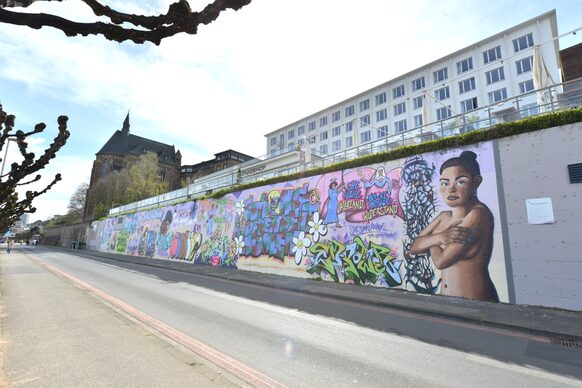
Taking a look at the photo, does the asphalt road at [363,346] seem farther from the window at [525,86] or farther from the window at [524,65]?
the window at [524,65]

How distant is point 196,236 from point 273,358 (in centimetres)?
2303

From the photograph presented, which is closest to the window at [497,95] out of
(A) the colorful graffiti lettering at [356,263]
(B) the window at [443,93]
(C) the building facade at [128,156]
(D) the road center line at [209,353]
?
(B) the window at [443,93]

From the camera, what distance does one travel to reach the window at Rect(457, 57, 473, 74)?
43.3 meters

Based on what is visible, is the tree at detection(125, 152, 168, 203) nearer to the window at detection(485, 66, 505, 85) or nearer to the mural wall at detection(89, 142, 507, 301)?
the mural wall at detection(89, 142, 507, 301)

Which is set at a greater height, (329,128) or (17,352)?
(329,128)

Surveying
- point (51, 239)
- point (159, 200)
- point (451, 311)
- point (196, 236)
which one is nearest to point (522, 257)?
point (451, 311)

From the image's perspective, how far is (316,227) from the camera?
16.7 meters

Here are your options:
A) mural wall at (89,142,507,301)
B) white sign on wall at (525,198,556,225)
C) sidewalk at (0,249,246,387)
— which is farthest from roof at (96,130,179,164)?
white sign on wall at (525,198,556,225)

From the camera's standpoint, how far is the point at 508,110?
11.8 m

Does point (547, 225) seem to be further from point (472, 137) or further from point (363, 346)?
point (363, 346)

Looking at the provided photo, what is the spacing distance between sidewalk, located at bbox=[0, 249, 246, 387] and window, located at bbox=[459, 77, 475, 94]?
4774cm

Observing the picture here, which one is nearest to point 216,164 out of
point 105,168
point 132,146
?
point 132,146

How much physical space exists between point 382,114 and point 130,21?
5504cm

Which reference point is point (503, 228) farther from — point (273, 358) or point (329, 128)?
point (329, 128)
